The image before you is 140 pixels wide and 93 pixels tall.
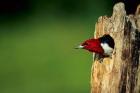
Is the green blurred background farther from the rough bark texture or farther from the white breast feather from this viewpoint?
the rough bark texture

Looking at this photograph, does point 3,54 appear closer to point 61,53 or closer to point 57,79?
point 61,53

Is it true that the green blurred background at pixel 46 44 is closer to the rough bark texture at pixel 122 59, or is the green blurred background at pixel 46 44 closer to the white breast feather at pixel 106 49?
the white breast feather at pixel 106 49

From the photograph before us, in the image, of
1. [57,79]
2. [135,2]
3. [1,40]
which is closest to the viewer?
[57,79]

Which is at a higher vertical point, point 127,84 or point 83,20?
point 83,20

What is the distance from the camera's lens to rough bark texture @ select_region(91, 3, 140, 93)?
20.4 feet

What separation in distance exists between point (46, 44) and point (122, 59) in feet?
27.5

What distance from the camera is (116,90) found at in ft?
20.5

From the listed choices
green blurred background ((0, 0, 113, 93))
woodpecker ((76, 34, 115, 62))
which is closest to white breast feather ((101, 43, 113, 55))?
woodpecker ((76, 34, 115, 62))

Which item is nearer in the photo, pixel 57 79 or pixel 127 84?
pixel 127 84

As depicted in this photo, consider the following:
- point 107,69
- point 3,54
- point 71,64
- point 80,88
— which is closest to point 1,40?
point 3,54

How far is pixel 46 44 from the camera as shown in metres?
14.6

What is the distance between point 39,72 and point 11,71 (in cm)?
48

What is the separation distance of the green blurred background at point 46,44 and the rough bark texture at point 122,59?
4827 mm

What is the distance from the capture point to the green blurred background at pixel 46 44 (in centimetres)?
1214
